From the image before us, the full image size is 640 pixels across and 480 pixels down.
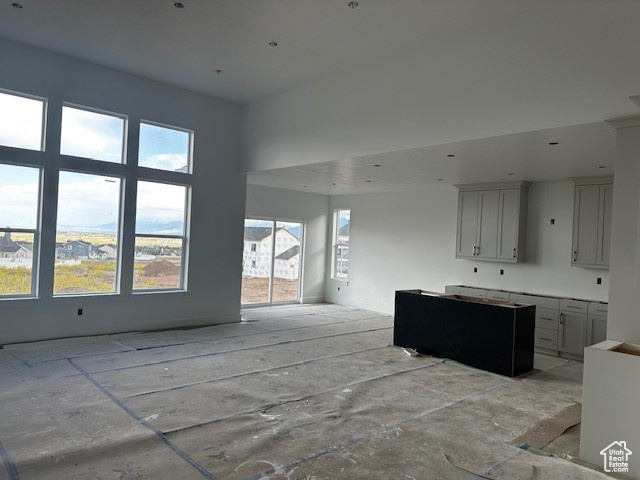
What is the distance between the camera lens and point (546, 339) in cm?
694

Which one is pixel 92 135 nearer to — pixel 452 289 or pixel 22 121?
pixel 22 121

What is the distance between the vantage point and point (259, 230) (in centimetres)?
1016

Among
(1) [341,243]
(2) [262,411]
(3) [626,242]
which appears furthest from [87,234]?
(3) [626,242]

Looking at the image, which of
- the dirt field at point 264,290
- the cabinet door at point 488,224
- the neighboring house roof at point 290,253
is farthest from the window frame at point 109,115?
the cabinet door at point 488,224

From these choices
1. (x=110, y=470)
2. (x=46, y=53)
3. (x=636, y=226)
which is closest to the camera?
(x=110, y=470)

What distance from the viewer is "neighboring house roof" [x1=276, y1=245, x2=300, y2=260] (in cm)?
1058

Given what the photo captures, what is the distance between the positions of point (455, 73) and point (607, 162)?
2408mm

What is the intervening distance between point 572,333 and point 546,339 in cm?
41

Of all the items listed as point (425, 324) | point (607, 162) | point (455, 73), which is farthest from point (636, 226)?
point (425, 324)

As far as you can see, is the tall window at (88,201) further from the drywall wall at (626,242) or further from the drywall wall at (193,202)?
the drywall wall at (626,242)

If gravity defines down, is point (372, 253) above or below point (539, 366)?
above

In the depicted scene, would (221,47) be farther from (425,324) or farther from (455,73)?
(425,324)
